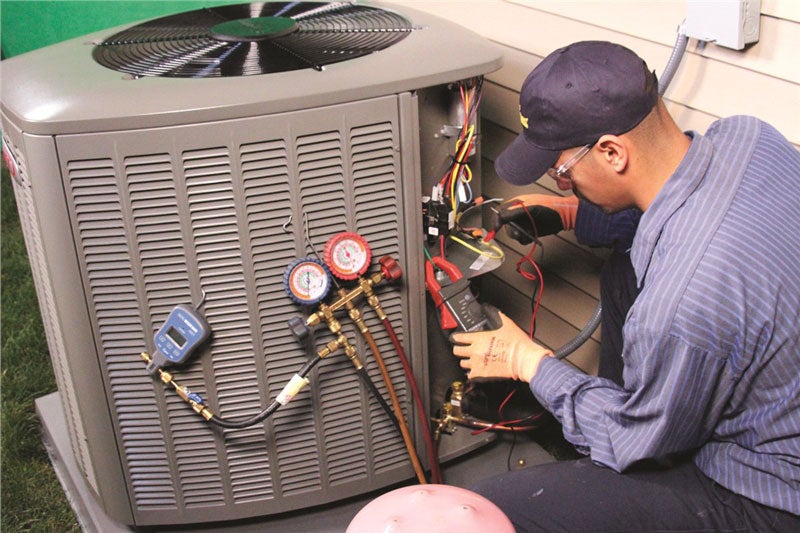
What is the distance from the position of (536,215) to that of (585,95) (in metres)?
0.63

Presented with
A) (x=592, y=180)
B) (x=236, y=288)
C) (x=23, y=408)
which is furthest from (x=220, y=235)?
(x=23, y=408)

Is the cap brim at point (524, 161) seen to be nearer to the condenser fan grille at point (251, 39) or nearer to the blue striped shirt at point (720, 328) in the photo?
the blue striped shirt at point (720, 328)

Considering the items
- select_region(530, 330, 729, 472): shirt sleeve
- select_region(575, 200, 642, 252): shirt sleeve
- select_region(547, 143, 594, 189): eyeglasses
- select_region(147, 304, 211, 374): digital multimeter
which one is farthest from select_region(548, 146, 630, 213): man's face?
select_region(147, 304, 211, 374): digital multimeter

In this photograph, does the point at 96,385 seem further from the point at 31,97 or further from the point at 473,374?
the point at 473,374

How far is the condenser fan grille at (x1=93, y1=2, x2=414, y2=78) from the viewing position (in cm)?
184

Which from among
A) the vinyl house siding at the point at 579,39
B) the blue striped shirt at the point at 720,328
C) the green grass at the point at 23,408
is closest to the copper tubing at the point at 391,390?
the blue striped shirt at the point at 720,328

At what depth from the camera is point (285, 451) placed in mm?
1996

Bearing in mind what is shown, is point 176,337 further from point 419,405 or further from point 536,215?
point 536,215

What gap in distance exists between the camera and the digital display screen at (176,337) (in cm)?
181

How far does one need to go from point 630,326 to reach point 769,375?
0.22 metres

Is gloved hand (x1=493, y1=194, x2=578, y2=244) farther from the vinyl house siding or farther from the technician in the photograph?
the technician

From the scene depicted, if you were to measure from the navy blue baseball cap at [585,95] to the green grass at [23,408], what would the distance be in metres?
1.50

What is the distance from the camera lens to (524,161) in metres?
1.63

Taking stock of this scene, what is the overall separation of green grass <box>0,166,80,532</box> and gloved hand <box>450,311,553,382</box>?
1.09 meters
